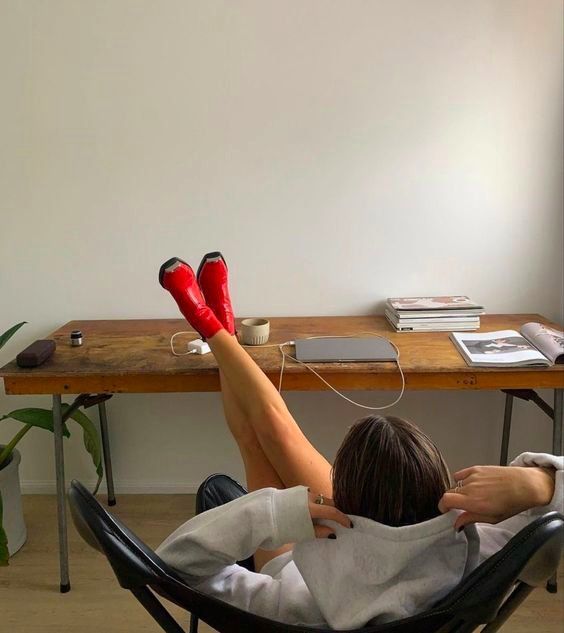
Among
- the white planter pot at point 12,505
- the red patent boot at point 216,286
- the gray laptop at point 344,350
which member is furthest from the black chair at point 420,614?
the white planter pot at point 12,505

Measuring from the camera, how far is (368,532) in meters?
0.86

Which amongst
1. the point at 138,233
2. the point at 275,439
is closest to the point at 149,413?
the point at 138,233

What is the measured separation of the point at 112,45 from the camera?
2.14 metres

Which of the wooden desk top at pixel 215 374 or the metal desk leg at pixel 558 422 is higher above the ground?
the wooden desk top at pixel 215 374

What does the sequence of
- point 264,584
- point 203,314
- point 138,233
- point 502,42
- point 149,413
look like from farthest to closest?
point 149,413
point 138,233
point 502,42
point 203,314
point 264,584

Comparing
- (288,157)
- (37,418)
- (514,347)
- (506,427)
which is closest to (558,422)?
(514,347)

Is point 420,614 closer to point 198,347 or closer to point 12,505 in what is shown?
point 198,347

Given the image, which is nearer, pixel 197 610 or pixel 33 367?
pixel 197 610

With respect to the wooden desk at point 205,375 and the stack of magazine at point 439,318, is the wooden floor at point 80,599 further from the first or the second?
the stack of magazine at point 439,318

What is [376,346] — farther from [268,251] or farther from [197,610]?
[197,610]

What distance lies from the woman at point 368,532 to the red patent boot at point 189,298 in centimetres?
76

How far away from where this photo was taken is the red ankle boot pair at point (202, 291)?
5.57 feet

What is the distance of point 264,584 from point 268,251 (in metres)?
1.40

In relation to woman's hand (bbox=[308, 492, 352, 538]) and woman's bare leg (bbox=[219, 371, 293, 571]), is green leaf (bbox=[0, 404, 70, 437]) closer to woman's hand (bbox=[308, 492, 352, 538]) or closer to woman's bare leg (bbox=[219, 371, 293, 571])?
woman's bare leg (bbox=[219, 371, 293, 571])
